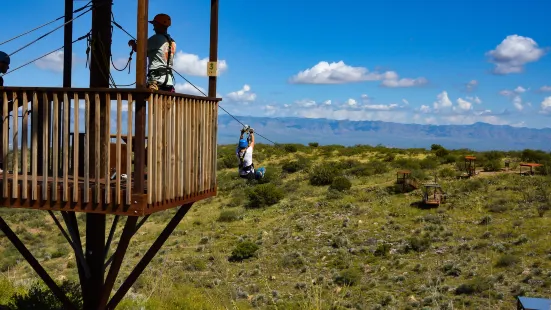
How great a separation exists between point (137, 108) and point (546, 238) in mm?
20983

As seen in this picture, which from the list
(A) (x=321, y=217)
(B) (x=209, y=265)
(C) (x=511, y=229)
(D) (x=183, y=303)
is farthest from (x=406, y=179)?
(D) (x=183, y=303)

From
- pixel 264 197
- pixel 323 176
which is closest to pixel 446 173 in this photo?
pixel 323 176

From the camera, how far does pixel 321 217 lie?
98.1 feet

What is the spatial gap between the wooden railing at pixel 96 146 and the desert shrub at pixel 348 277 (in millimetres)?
15527

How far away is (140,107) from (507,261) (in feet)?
60.5

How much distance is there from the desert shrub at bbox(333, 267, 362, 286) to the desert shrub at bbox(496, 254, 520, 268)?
513 cm

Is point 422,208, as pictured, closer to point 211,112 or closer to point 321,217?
point 321,217

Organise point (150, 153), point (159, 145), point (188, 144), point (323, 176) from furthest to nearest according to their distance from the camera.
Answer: point (323, 176) → point (188, 144) → point (159, 145) → point (150, 153)

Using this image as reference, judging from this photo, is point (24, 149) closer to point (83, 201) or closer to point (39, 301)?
point (83, 201)

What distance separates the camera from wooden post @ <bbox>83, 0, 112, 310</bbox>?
695 cm

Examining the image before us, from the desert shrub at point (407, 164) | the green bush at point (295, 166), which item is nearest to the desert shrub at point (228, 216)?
the green bush at point (295, 166)

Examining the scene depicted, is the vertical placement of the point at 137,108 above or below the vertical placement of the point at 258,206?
above

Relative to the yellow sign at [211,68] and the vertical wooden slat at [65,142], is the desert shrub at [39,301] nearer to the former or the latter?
the vertical wooden slat at [65,142]

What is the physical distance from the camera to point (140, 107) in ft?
17.9
